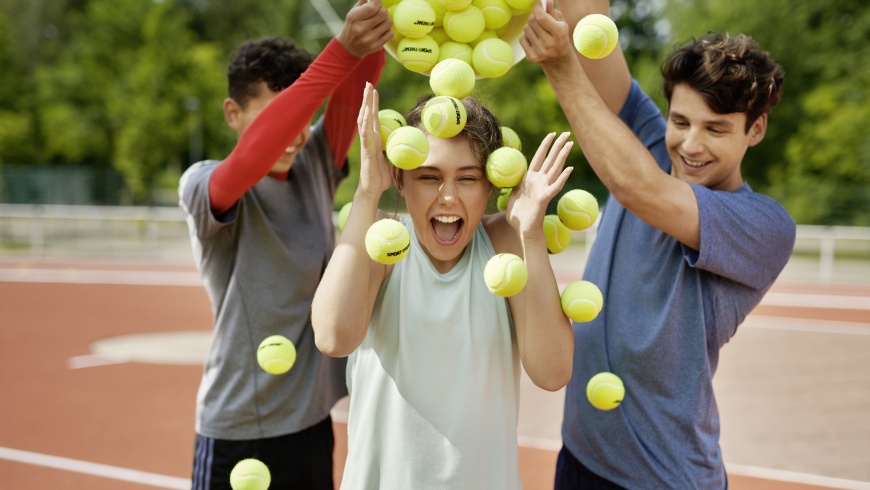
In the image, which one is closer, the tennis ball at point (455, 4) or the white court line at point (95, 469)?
the tennis ball at point (455, 4)

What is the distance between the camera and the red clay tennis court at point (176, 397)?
5.58m

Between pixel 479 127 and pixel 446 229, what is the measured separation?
0.98 feet

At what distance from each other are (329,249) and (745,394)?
593 cm

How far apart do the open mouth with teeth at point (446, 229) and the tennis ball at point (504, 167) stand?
0.51 feet

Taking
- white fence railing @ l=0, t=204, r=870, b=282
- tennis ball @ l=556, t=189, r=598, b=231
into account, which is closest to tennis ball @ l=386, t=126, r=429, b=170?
tennis ball @ l=556, t=189, r=598, b=231

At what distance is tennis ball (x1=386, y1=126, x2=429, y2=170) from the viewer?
187cm

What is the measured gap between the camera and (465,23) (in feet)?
7.14

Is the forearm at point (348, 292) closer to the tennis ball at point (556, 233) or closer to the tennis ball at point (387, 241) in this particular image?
the tennis ball at point (387, 241)

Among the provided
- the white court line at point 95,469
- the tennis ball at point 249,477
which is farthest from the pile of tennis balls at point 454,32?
the white court line at point 95,469

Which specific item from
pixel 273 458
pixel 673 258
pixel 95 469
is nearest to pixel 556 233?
pixel 673 258

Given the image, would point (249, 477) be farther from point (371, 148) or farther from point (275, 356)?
point (371, 148)

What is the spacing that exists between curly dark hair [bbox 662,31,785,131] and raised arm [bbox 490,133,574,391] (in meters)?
0.68

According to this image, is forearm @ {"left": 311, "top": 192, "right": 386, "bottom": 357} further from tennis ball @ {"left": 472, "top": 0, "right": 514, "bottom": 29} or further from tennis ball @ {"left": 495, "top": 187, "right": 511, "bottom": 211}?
tennis ball @ {"left": 472, "top": 0, "right": 514, "bottom": 29}

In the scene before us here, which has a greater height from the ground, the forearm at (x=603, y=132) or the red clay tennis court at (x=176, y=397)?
the forearm at (x=603, y=132)
